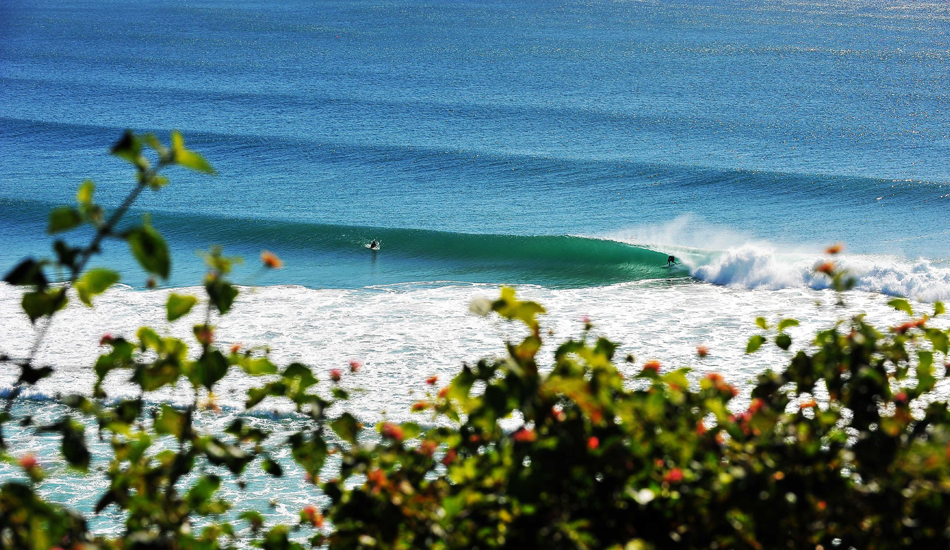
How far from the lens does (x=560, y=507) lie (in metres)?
2.23

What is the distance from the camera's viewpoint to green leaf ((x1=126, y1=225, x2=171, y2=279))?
1.90 meters

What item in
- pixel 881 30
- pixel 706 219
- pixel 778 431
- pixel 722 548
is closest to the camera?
pixel 722 548

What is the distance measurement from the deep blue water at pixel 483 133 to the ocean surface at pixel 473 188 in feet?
0.46

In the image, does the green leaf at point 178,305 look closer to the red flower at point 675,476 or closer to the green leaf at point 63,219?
the green leaf at point 63,219

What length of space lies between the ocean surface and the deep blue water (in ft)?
0.46

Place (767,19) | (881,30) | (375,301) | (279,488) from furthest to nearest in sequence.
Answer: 1. (767,19)
2. (881,30)
3. (375,301)
4. (279,488)

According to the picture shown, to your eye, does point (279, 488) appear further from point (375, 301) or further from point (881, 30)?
point (881, 30)

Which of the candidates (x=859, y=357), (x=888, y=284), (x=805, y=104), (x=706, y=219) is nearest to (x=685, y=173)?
(x=706, y=219)

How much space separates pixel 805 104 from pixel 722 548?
1354 inches

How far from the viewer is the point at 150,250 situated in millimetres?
1913

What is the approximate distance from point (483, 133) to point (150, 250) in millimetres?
27456

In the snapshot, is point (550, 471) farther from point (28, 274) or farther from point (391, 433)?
point (28, 274)

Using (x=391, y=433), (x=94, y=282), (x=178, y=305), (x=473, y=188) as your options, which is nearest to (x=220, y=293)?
(x=178, y=305)

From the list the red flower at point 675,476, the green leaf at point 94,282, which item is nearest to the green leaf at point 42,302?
the green leaf at point 94,282
